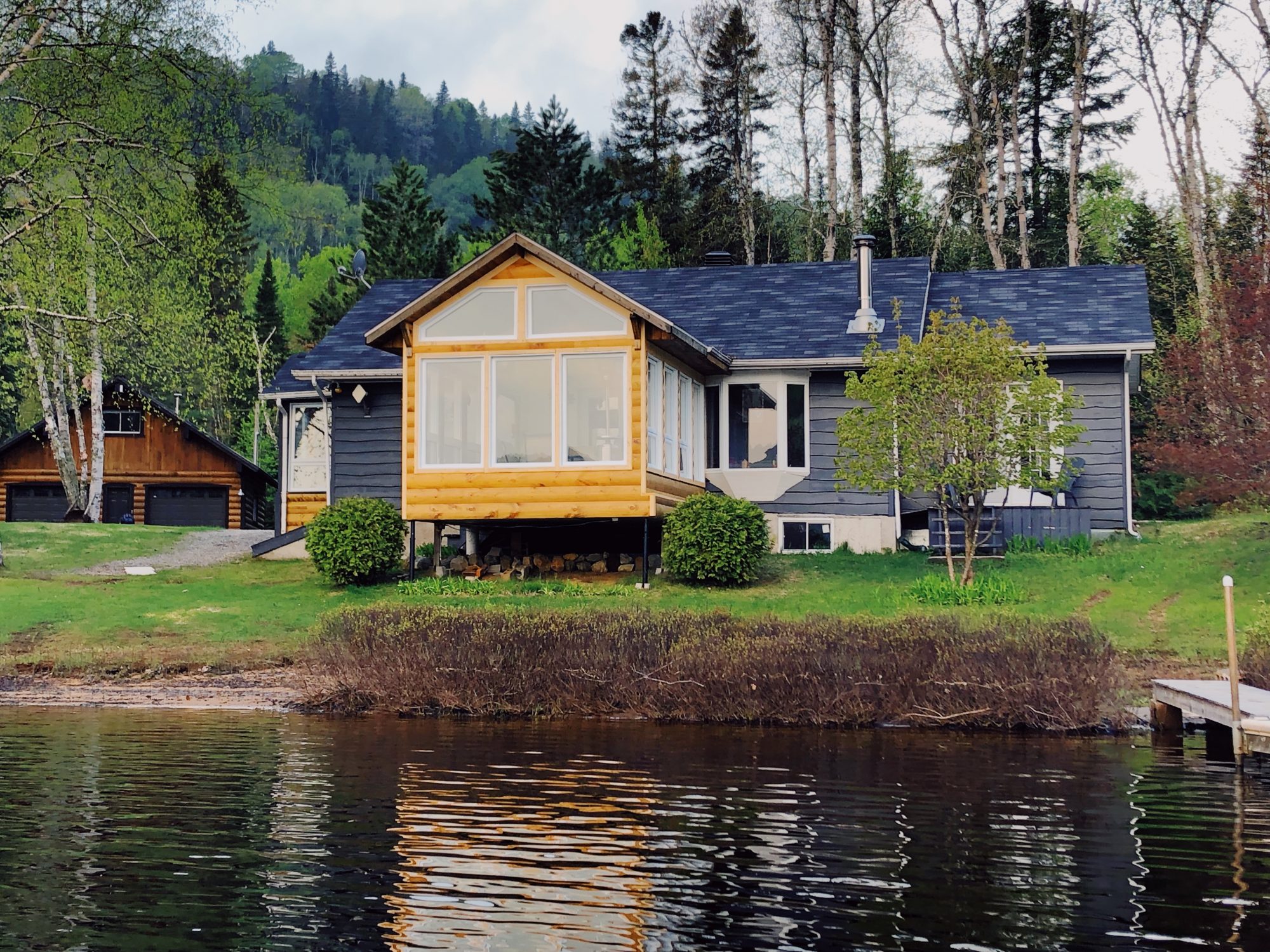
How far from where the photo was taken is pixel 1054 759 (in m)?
13.1

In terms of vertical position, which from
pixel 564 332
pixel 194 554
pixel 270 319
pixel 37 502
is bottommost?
pixel 194 554

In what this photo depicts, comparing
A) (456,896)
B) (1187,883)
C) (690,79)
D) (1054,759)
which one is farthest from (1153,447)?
(690,79)

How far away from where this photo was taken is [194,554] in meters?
29.0

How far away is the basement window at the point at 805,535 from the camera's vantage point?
86.4 ft

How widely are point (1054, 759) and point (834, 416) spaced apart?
13729 mm

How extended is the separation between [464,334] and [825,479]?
7.28 meters

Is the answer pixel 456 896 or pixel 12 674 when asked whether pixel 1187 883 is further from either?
pixel 12 674

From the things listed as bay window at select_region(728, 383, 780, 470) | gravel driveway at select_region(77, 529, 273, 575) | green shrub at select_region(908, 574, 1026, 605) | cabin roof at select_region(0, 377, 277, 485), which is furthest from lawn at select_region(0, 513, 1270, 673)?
cabin roof at select_region(0, 377, 277, 485)

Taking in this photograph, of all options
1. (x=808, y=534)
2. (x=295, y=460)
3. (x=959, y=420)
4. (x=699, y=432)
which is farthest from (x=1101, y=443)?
(x=295, y=460)

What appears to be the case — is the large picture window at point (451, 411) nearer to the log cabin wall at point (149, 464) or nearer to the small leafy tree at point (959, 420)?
the small leafy tree at point (959, 420)

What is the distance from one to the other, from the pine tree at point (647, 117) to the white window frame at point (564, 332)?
27617mm

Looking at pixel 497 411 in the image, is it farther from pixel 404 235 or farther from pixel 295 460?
pixel 404 235

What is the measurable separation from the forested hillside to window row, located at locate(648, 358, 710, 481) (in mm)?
8117

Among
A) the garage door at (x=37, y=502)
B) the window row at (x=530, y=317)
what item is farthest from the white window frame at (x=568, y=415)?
the garage door at (x=37, y=502)
